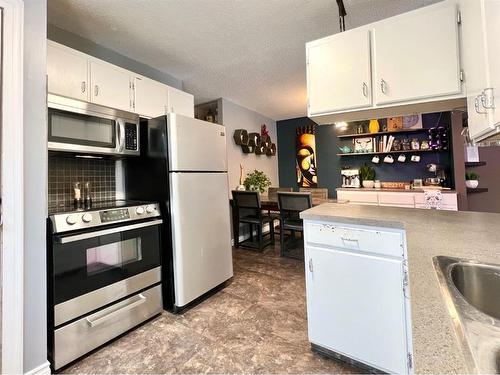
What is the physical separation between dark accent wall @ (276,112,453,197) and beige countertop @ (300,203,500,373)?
2952mm

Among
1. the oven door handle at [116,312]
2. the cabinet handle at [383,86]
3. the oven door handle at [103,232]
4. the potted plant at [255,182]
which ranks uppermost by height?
the cabinet handle at [383,86]

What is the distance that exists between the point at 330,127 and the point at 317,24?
3.12 metres

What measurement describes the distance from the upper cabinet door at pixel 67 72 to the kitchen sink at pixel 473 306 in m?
2.44

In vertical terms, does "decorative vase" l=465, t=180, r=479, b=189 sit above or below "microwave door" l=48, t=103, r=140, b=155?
below

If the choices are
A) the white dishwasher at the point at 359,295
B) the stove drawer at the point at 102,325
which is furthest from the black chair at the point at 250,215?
the white dishwasher at the point at 359,295

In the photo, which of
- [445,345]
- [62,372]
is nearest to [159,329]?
[62,372]

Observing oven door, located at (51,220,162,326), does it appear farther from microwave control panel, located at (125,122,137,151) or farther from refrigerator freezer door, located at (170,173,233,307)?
microwave control panel, located at (125,122,137,151)

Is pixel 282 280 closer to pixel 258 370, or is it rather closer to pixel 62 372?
pixel 258 370

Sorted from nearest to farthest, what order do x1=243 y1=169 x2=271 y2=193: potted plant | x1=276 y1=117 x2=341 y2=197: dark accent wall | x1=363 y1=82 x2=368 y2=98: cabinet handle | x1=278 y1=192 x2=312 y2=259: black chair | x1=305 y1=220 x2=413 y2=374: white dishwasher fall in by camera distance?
x1=305 y1=220 x2=413 y2=374: white dishwasher < x1=363 y1=82 x2=368 y2=98: cabinet handle < x1=278 y1=192 x2=312 y2=259: black chair < x1=243 y1=169 x2=271 y2=193: potted plant < x1=276 y1=117 x2=341 y2=197: dark accent wall

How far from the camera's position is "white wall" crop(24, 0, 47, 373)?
1376 mm

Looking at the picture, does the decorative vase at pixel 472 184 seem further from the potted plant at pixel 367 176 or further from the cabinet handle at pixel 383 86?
the cabinet handle at pixel 383 86

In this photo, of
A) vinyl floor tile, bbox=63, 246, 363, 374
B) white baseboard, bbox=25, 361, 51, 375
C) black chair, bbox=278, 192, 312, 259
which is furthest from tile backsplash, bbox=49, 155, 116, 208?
black chair, bbox=278, 192, 312, 259

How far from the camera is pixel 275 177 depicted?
5898mm

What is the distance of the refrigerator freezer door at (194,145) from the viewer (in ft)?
6.90
